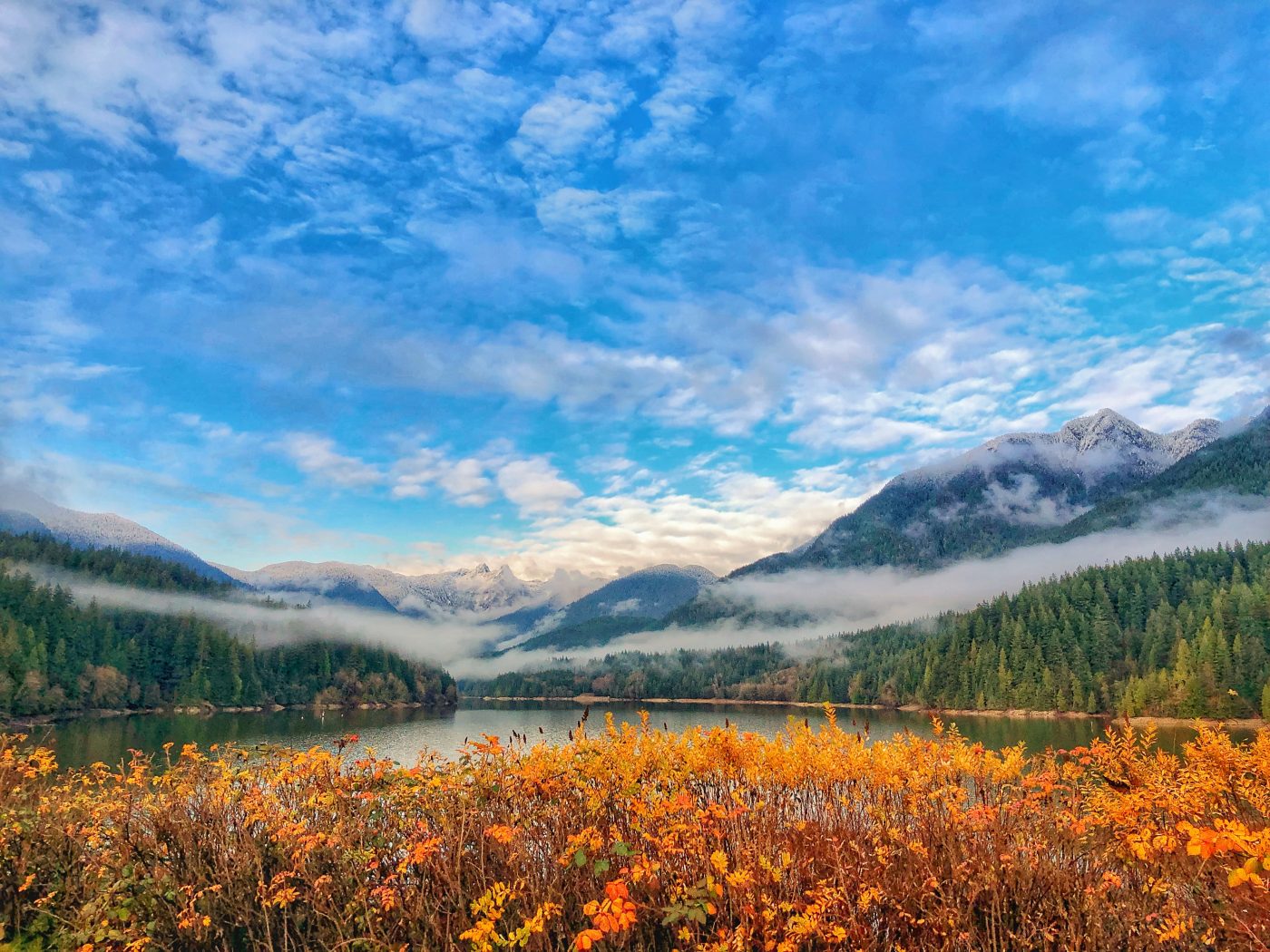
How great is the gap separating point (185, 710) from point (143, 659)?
42.9 ft

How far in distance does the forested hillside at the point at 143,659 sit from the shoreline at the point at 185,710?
1015mm

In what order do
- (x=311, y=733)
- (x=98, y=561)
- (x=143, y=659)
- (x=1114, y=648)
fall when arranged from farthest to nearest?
(x=98, y=561) → (x=1114, y=648) → (x=143, y=659) → (x=311, y=733)

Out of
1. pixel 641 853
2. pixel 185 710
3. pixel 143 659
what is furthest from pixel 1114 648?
pixel 143 659

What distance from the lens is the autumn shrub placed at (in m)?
5.37

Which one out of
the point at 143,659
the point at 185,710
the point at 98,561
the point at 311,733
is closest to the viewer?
the point at 311,733

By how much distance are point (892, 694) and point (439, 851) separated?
167393 mm

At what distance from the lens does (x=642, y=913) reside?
5.77 meters

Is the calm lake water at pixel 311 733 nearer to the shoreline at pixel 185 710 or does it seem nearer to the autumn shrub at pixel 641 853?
the shoreline at pixel 185 710

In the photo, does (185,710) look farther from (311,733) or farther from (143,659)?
(311,733)

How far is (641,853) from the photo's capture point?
6055 mm

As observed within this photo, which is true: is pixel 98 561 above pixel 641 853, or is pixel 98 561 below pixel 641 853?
above

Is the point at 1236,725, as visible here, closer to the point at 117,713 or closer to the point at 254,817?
the point at 254,817

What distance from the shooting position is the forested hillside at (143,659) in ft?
323

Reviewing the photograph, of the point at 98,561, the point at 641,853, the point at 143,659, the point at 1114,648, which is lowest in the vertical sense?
the point at 1114,648
